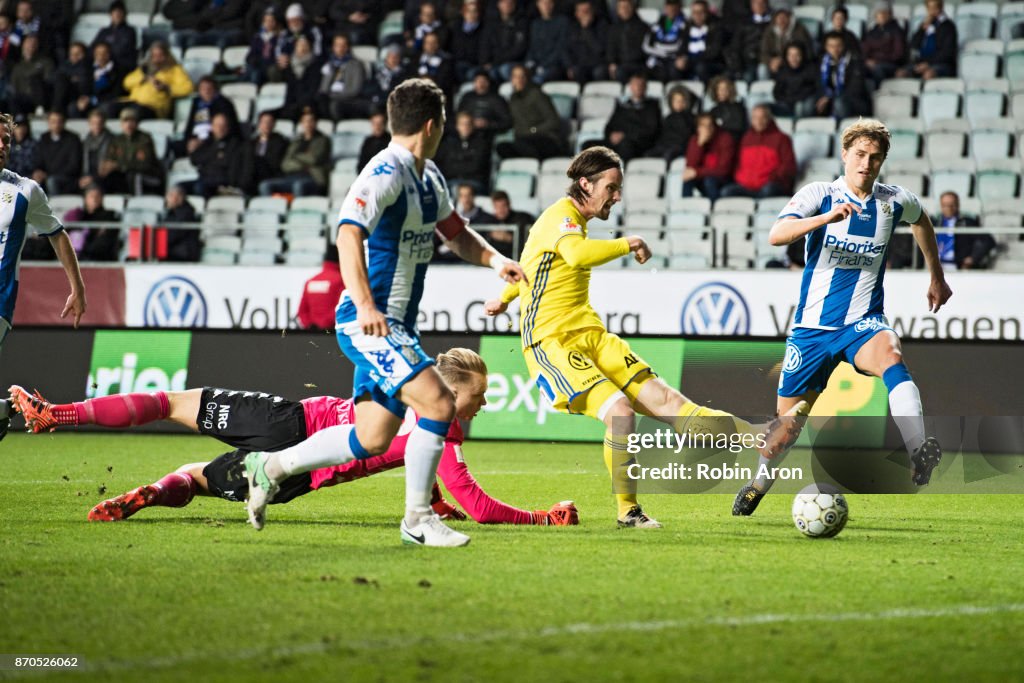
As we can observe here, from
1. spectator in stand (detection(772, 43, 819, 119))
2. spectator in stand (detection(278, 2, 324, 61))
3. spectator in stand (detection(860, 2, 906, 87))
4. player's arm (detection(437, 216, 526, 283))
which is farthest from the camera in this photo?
spectator in stand (detection(278, 2, 324, 61))

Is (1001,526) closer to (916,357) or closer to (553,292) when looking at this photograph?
(553,292)

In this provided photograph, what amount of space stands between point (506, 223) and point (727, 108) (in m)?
3.46

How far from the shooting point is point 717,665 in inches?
145

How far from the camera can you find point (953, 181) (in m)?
16.5

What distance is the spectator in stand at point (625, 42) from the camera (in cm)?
1853

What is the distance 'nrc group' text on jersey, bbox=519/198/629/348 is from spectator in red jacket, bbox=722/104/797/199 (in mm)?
9644

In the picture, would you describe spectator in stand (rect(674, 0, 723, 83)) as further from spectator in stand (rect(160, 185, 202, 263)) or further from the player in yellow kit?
the player in yellow kit

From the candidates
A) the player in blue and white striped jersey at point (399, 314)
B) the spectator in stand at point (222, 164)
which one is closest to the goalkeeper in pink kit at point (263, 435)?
the player in blue and white striped jersey at point (399, 314)

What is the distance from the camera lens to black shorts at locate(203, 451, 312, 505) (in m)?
6.65

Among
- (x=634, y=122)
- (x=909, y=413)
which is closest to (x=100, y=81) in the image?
(x=634, y=122)

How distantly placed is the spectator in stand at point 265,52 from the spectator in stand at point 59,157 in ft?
9.60

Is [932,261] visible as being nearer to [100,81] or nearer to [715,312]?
[715,312]

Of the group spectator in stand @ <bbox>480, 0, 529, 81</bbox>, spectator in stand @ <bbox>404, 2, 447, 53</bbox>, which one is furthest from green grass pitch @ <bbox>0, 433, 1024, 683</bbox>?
spectator in stand @ <bbox>404, 2, 447, 53</bbox>
